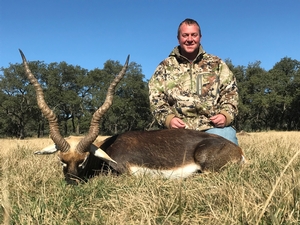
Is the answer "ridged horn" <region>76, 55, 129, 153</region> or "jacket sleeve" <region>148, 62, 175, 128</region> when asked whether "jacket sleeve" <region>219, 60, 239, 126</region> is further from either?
"ridged horn" <region>76, 55, 129, 153</region>

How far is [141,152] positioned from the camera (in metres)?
Answer: 5.04

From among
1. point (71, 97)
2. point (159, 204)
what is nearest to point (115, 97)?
point (71, 97)

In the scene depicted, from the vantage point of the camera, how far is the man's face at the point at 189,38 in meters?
6.26

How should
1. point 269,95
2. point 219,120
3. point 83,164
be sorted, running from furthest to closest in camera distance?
point 269,95
point 219,120
point 83,164

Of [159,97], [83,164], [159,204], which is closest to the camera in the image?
[159,204]

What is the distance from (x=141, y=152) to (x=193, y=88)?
1.92m

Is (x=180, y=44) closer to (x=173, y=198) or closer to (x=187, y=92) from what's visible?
(x=187, y=92)

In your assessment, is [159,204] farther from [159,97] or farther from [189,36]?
[189,36]

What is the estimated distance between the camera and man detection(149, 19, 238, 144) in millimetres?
6188

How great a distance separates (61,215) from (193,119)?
3.94m

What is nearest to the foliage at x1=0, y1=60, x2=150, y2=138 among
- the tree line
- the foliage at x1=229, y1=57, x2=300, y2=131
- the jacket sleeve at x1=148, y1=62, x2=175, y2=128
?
Answer: the tree line

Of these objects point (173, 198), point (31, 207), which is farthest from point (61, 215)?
point (173, 198)

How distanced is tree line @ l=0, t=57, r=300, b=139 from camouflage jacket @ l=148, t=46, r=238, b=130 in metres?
44.7

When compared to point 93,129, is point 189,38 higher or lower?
higher
